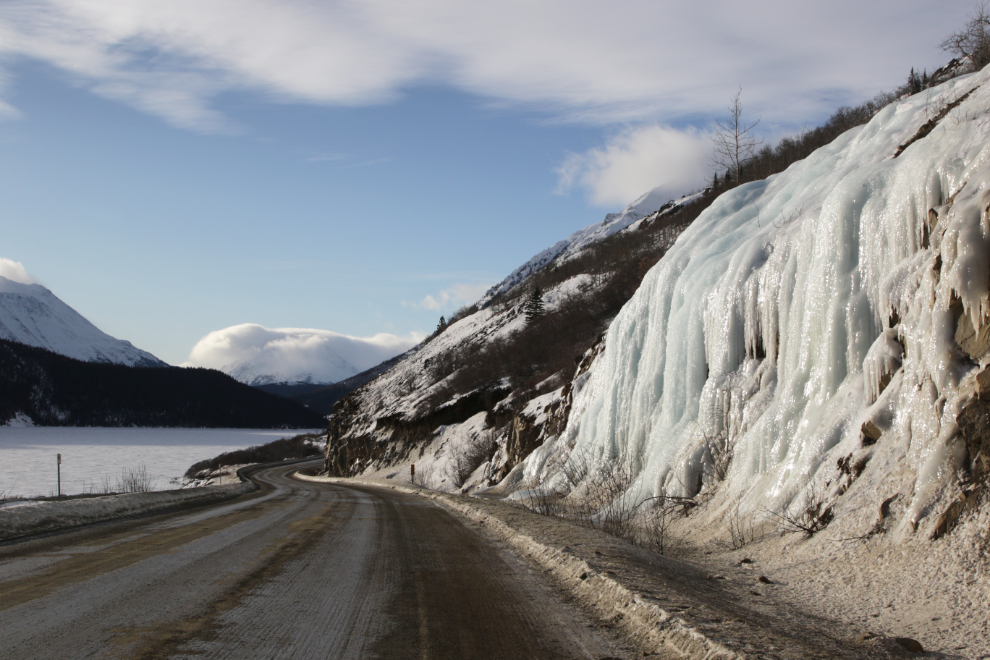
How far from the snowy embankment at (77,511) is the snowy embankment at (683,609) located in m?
8.25

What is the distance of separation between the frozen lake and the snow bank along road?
43823 mm

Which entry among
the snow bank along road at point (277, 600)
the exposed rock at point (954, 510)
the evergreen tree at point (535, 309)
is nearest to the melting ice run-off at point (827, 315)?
the exposed rock at point (954, 510)

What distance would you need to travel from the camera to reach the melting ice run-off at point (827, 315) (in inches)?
260

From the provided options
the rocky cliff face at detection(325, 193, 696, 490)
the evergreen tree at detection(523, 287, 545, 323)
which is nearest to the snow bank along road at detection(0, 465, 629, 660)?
the rocky cliff face at detection(325, 193, 696, 490)

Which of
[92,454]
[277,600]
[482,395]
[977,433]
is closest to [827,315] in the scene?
[977,433]

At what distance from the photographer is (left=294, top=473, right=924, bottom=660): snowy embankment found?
13.2 feet

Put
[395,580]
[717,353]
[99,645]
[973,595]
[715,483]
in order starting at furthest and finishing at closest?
[717,353] < [715,483] < [395,580] < [973,595] < [99,645]

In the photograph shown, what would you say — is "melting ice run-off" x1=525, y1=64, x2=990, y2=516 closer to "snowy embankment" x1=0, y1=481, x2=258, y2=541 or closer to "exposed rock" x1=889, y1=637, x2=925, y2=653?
"exposed rock" x1=889, y1=637, x2=925, y2=653

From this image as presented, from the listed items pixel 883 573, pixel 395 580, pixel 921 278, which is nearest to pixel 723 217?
pixel 921 278

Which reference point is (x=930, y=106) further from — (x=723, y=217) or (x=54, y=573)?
(x=54, y=573)

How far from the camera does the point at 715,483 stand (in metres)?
10.5

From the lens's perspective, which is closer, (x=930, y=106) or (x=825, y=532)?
(x=825, y=532)

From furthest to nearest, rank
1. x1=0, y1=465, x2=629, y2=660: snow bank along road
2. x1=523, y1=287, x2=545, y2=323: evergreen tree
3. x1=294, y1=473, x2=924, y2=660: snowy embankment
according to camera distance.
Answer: x1=523, y1=287, x2=545, y2=323: evergreen tree, x1=0, y1=465, x2=629, y2=660: snow bank along road, x1=294, y1=473, x2=924, y2=660: snowy embankment

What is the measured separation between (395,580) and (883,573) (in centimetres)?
448
